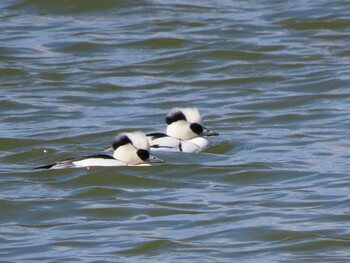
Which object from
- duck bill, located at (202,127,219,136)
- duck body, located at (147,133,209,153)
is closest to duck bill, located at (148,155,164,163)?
duck body, located at (147,133,209,153)

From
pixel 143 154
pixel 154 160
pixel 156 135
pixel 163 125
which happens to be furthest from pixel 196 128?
pixel 143 154

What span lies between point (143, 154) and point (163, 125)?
6.94ft

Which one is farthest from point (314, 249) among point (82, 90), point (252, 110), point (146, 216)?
point (82, 90)

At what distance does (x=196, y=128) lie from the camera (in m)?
13.5

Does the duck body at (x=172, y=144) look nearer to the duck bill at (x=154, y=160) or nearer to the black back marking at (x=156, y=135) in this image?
the black back marking at (x=156, y=135)

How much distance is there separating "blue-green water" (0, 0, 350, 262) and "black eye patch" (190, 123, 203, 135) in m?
0.22

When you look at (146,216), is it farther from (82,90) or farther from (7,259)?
(82,90)

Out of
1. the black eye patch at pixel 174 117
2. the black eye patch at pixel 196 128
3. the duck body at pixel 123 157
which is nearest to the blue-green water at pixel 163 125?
the duck body at pixel 123 157

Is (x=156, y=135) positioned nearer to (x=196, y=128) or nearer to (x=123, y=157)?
(x=196, y=128)

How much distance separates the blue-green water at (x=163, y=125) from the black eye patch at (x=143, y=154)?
0.55 feet

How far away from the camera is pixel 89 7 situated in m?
20.8

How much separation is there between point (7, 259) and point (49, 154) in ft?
12.5

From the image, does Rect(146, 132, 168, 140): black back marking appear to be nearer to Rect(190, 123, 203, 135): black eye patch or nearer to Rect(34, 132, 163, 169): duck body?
Rect(190, 123, 203, 135): black eye patch

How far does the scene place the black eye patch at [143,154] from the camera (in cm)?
1210
